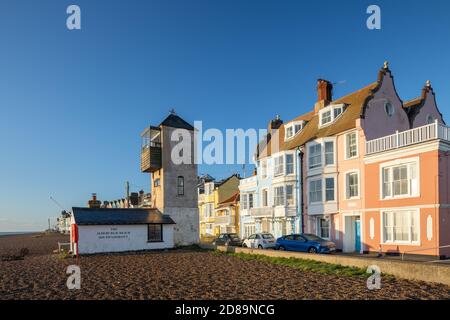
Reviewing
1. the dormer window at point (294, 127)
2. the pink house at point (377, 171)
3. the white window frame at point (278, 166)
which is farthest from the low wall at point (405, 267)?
the dormer window at point (294, 127)

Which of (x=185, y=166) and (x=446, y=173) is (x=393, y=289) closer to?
(x=446, y=173)

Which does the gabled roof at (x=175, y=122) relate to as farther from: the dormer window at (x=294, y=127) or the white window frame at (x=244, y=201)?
the white window frame at (x=244, y=201)

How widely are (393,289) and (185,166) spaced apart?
83.3 feet

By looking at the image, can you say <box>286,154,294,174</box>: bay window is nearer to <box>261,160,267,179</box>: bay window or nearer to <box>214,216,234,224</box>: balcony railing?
<box>261,160,267,179</box>: bay window

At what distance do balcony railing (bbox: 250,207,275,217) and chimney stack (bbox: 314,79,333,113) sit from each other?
1083 centimetres

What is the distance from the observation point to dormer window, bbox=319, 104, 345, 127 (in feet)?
105

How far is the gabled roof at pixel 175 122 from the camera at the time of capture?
35.4 metres

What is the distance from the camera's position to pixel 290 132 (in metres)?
38.1

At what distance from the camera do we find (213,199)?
56344mm

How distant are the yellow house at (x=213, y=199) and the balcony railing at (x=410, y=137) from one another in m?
29.3

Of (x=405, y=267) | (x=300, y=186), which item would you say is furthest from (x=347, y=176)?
(x=405, y=267)

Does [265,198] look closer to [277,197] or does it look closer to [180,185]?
[277,197]

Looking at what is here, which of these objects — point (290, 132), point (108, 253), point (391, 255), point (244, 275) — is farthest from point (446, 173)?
point (108, 253)
